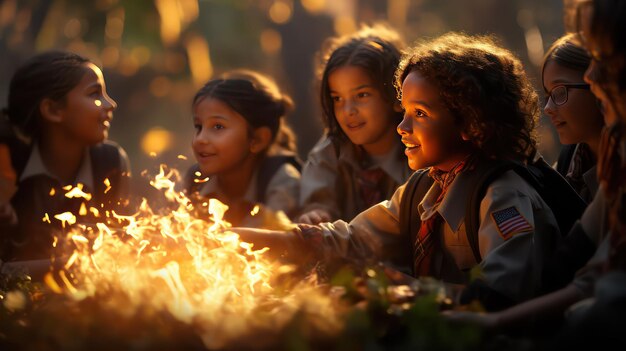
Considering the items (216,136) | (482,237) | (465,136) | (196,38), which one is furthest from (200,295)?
(196,38)

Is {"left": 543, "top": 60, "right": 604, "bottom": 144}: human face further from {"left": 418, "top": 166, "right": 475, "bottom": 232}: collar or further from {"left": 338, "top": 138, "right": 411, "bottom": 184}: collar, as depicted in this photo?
{"left": 338, "top": 138, "right": 411, "bottom": 184}: collar

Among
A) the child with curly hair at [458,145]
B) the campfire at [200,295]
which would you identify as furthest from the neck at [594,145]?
the campfire at [200,295]

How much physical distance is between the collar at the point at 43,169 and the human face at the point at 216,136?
784 mm

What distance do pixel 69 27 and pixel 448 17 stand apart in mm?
9197

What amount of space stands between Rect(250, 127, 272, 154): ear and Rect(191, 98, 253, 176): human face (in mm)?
125

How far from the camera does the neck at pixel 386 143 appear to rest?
5117 millimetres

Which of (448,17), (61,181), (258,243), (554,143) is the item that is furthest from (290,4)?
(258,243)

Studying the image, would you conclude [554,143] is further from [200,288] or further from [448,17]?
[200,288]

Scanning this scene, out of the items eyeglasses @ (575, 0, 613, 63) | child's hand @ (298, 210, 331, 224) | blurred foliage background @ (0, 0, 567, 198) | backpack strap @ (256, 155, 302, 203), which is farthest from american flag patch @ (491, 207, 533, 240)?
blurred foliage background @ (0, 0, 567, 198)

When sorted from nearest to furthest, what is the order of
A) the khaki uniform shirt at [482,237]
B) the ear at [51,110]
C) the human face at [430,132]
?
the khaki uniform shirt at [482,237]
the human face at [430,132]
the ear at [51,110]

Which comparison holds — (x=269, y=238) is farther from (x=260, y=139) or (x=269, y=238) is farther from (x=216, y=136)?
(x=260, y=139)

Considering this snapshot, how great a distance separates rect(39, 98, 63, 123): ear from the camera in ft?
17.1

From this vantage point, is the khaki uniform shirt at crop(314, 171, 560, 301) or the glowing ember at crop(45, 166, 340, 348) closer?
the glowing ember at crop(45, 166, 340, 348)

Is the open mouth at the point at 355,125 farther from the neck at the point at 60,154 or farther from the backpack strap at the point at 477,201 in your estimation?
the neck at the point at 60,154
